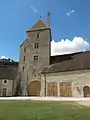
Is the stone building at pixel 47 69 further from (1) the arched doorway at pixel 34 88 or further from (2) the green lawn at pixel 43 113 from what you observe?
(2) the green lawn at pixel 43 113

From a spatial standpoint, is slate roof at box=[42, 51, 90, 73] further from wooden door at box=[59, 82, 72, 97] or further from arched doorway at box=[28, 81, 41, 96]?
arched doorway at box=[28, 81, 41, 96]

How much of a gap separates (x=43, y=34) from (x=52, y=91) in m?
12.4

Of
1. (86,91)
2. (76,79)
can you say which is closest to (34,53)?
(76,79)

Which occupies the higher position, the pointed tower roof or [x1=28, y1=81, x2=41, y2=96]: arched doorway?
the pointed tower roof

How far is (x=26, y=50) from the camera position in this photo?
3688cm

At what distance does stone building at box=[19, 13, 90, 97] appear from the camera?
2809 cm

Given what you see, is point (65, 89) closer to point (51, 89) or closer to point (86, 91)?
point (51, 89)

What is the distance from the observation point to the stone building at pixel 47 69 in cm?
2809

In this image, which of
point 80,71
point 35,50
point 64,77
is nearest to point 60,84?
point 64,77

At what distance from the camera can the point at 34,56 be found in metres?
35.9

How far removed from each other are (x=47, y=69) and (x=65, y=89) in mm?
5351

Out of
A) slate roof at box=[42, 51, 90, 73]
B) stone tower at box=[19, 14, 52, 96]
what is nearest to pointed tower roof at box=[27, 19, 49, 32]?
stone tower at box=[19, 14, 52, 96]

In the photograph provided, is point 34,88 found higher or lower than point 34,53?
lower

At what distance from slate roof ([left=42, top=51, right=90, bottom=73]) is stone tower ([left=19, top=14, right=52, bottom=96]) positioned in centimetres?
207
